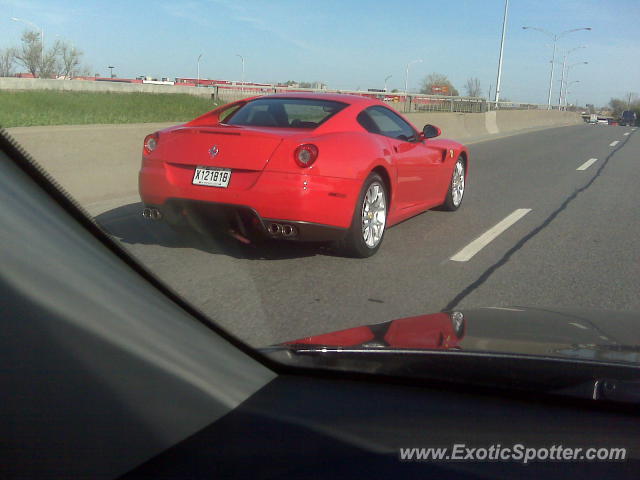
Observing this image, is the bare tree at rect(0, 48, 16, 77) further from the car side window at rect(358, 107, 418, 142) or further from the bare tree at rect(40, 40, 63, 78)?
the car side window at rect(358, 107, 418, 142)

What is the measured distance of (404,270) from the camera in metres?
5.97

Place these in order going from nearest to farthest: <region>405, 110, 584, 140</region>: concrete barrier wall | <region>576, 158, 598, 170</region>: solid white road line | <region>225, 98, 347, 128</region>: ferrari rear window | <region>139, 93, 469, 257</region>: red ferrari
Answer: <region>139, 93, 469, 257</region>: red ferrari → <region>225, 98, 347, 128</region>: ferrari rear window → <region>576, 158, 598, 170</region>: solid white road line → <region>405, 110, 584, 140</region>: concrete barrier wall

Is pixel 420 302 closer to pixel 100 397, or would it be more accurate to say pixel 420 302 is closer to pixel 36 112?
pixel 36 112

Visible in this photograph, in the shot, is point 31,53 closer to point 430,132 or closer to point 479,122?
point 430,132

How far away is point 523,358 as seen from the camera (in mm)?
2227

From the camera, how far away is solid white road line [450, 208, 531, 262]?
658 centimetres

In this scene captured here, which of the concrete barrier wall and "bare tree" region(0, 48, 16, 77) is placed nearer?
"bare tree" region(0, 48, 16, 77)

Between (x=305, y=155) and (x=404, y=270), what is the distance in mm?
1271

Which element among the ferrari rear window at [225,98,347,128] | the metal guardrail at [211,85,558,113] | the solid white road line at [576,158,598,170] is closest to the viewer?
the ferrari rear window at [225,98,347,128]

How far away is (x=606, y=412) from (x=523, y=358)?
0.28 metres

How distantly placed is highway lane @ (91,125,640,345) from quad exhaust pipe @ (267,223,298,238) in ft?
1.02

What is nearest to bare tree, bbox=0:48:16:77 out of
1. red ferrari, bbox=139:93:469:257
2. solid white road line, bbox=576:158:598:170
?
red ferrari, bbox=139:93:469:257

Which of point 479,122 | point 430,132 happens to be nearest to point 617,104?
point 479,122

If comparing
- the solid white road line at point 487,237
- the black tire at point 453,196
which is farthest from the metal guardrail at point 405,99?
the solid white road line at point 487,237
